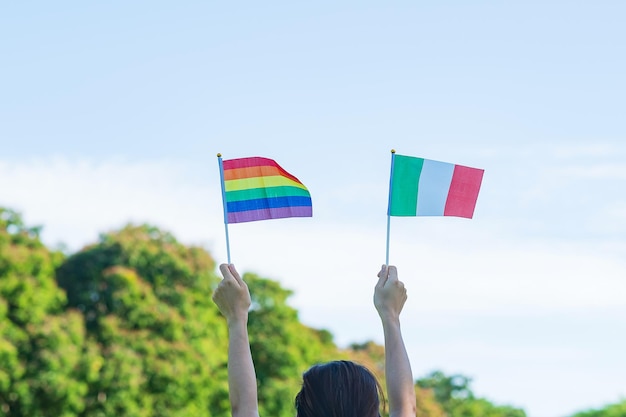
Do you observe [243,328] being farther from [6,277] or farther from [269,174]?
[6,277]

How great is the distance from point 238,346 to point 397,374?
52 cm

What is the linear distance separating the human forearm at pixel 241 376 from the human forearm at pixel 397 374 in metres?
0.44

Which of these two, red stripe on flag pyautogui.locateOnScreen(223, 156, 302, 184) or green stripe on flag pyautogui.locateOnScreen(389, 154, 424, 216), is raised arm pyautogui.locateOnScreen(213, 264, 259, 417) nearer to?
red stripe on flag pyautogui.locateOnScreen(223, 156, 302, 184)

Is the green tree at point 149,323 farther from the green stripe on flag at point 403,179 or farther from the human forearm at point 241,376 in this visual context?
the human forearm at point 241,376

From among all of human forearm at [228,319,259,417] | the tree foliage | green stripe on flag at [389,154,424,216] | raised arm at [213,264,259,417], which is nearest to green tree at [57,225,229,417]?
the tree foliage

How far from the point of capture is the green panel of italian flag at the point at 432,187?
5695 mm

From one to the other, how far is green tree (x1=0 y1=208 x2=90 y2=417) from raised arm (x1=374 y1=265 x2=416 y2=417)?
25885 mm

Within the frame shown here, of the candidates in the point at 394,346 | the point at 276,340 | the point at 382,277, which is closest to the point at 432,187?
the point at 382,277

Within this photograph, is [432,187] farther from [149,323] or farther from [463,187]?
[149,323]

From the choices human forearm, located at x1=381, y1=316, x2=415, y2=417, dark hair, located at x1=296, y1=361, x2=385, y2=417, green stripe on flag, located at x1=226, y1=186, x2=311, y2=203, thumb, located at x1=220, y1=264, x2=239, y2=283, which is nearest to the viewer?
dark hair, located at x1=296, y1=361, x2=385, y2=417

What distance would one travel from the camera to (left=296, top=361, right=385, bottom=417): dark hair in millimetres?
3443

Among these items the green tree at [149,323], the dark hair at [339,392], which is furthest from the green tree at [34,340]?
the dark hair at [339,392]

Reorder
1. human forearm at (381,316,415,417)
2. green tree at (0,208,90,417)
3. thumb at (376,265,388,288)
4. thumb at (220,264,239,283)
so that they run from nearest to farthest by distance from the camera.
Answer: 1. human forearm at (381,316,415,417)
2. thumb at (220,264,239,283)
3. thumb at (376,265,388,288)
4. green tree at (0,208,90,417)

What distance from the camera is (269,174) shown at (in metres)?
5.68
